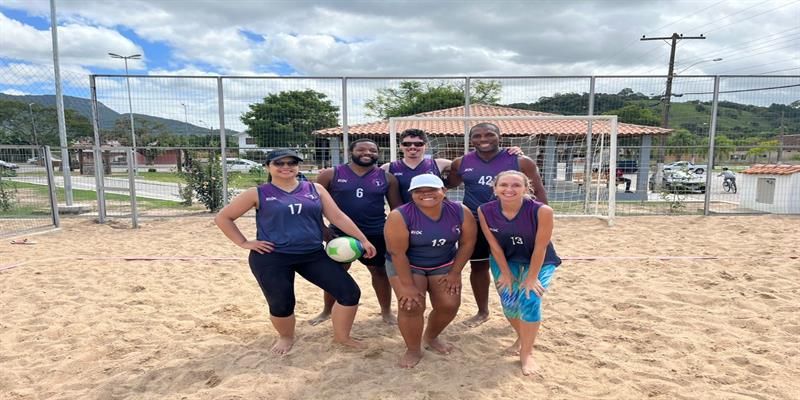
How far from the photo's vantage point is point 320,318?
411cm

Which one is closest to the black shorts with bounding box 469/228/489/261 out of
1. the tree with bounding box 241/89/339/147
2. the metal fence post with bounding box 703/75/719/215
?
the tree with bounding box 241/89/339/147

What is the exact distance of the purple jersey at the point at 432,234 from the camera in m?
3.10

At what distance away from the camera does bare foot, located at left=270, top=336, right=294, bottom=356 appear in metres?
3.45

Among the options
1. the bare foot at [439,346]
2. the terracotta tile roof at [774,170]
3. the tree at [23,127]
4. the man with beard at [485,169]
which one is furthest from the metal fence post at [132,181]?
the tree at [23,127]

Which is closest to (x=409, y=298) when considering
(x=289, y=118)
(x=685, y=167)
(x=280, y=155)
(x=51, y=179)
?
(x=280, y=155)

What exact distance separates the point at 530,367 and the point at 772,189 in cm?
1045

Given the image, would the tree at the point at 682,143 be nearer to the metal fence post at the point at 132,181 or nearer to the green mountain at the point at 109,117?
the green mountain at the point at 109,117

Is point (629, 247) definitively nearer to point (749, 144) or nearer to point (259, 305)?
point (259, 305)

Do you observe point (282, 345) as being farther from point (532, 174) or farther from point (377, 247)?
point (532, 174)

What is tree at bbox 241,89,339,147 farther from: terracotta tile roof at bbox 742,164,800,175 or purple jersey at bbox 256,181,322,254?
terracotta tile roof at bbox 742,164,800,175

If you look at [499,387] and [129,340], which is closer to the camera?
[499,387]

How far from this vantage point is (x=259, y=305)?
4543 mm

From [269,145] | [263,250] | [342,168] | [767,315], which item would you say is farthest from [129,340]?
[269,145]

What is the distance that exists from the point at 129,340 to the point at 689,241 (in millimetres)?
7755
